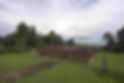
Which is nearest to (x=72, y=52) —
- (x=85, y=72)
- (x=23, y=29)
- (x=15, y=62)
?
(x=85, y=72)

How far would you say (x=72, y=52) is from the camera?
3355mm

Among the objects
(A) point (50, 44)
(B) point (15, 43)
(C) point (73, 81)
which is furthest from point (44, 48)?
(B) point (15, 43)

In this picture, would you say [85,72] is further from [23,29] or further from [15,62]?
[23,29]

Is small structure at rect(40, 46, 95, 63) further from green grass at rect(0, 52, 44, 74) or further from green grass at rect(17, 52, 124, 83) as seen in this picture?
green grass at rect(0, 52, 44, 74)

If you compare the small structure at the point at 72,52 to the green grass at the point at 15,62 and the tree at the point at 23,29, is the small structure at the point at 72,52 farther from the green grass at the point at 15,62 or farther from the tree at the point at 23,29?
the tree at the point at 23,29

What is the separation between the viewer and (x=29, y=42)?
4.95 m

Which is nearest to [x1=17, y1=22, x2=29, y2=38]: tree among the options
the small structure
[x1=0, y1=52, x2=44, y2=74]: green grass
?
[x1=0, y1=52, x2=44, y2=74]: green grass

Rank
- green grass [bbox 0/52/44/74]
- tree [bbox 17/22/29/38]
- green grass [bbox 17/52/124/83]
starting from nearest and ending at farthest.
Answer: green grass [bbox 17/52/124/83] → green grass [bbox 0/52/44/74] → tree [bbox 17/22/29/38]

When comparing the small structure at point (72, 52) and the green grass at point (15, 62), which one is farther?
the green grass at point (15, 62)

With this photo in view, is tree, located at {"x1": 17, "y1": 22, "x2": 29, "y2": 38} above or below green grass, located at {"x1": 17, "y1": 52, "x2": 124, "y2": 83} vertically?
above

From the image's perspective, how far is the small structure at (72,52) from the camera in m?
3.17

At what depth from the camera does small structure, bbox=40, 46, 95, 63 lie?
317 centimetres

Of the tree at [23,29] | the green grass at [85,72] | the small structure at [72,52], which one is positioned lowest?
the green grass at [85,72]

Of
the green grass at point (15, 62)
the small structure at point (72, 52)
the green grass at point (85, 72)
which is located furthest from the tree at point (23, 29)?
the green grass at point (85, 72)
